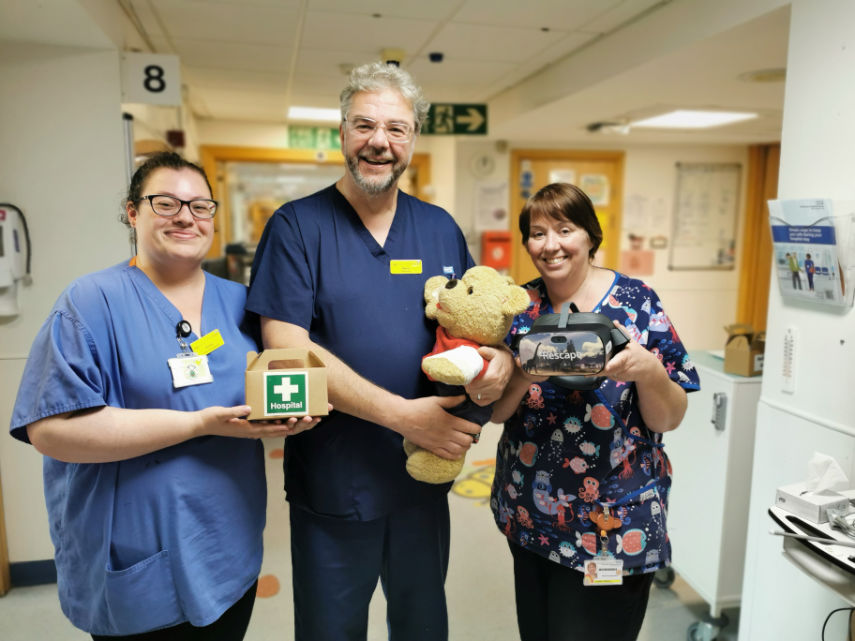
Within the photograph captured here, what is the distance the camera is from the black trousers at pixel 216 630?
1112 mm

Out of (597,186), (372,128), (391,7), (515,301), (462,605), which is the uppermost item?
(391,7)

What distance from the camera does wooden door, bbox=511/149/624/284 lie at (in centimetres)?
519

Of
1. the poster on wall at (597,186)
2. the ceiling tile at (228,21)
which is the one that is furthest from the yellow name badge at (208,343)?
the poster on wall at (597,186)

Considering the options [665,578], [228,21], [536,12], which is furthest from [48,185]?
[665,578]

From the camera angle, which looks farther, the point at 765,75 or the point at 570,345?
the point at 765,75

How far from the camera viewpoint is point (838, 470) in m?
1.50

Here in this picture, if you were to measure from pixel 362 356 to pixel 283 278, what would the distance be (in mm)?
230

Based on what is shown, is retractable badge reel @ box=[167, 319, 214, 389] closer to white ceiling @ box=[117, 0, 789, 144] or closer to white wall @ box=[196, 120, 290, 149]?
white ceiling @ box=[117, 0, 789, 144]

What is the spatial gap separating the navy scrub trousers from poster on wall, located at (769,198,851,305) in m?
1.18

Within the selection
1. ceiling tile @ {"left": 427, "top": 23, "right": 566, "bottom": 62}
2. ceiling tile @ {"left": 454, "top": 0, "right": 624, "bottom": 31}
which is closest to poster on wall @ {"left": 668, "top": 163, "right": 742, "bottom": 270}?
ceiling tile @ {"left": 427, "top": 23, "right": 566, "bottom": 62}

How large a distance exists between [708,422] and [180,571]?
179 cm

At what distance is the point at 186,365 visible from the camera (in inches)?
42.9

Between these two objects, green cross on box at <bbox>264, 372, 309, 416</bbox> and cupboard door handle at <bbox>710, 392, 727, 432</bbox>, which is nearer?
green cross on box at <bbox>264, 372, 309, 416</bbox>

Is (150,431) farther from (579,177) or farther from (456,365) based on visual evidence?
(579,177)
